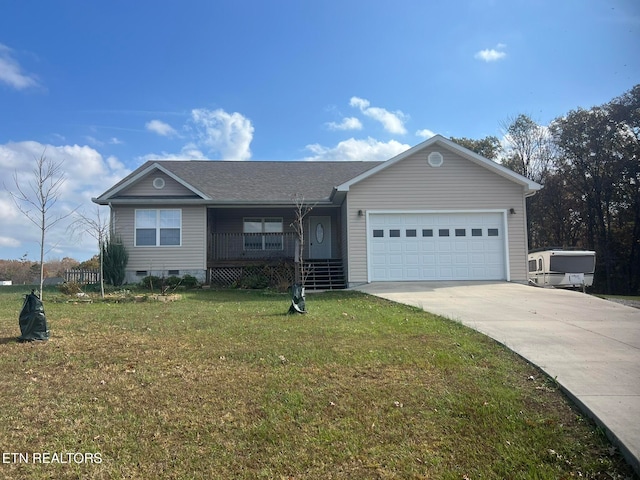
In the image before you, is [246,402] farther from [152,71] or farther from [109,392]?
[152,71]

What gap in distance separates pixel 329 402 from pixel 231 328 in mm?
3531

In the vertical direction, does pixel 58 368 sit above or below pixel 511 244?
below

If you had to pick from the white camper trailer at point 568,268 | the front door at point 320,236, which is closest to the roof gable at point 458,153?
the white camper trailer at point 568,268

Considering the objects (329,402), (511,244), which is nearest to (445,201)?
(511,244)

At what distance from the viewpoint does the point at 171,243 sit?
17.1m

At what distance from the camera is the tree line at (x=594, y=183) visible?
26.2 metres

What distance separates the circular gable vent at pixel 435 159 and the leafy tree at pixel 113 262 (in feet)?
39.6

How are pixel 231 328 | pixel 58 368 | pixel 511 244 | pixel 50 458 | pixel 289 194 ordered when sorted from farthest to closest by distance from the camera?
pixel 289 194, pixel 511 244, pixel 231 328, pixel 58 368, pixel 50 458

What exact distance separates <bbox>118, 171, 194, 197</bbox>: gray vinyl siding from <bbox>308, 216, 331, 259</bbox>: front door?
553cm

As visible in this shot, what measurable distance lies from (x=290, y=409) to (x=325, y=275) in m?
12.6

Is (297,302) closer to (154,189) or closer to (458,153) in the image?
(458,153)

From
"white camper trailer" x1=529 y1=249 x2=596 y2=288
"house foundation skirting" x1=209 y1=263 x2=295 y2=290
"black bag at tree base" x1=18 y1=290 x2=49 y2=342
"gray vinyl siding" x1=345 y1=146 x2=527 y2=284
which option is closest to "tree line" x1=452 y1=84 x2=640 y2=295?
"white camper trailer" x1=529 y1=249 x2=596 y2=288

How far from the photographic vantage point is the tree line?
26.2 metres

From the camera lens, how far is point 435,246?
15.6m
